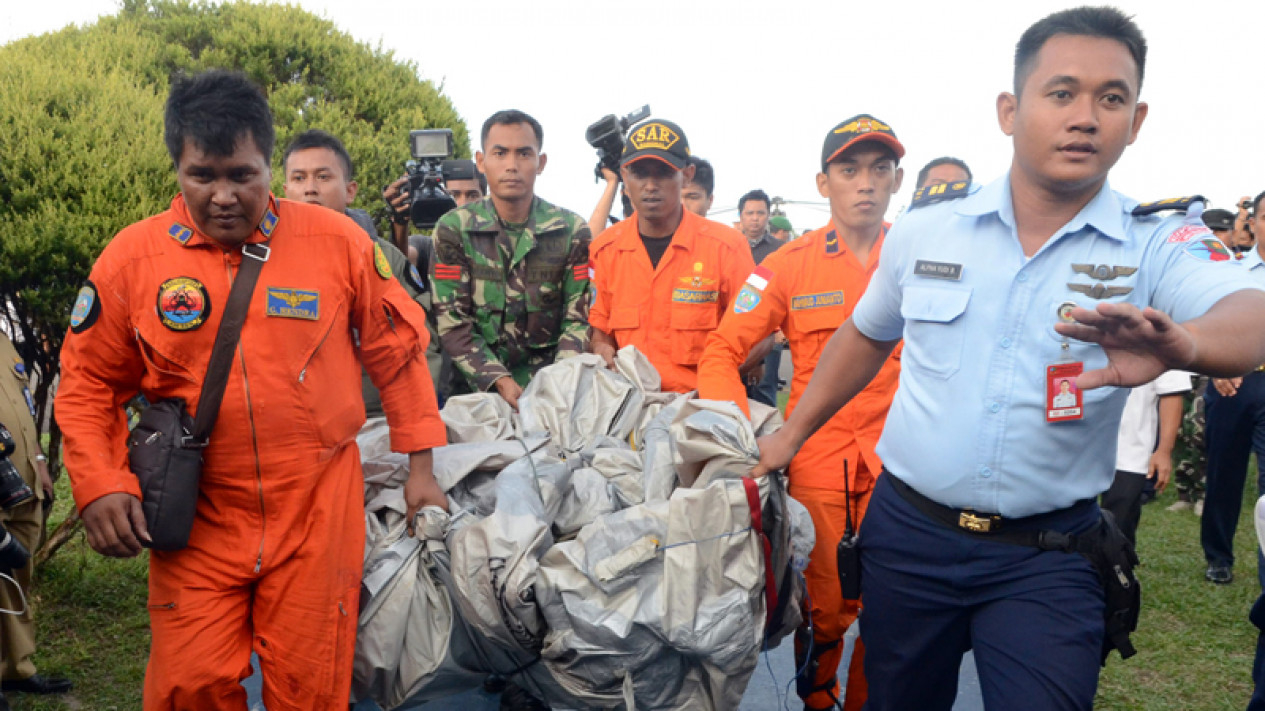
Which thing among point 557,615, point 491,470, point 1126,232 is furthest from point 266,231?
Answer: point 1126,232

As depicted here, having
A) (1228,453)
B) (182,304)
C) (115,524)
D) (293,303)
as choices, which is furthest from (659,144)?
(1228,453)

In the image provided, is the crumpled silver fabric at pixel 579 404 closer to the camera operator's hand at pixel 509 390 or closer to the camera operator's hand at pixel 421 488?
the camera operator's hand at pixel 509 390

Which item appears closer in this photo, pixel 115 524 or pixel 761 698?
pixel 115 524

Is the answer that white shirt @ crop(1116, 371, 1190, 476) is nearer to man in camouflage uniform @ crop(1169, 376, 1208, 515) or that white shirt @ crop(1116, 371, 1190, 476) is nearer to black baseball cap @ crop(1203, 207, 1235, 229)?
black baseball cap @ crop(1203, 207, 1235, 229)

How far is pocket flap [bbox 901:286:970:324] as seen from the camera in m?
2.21

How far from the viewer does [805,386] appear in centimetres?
357

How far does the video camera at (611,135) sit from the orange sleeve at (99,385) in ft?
10.6

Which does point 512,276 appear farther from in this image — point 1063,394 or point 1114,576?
point 1114,576

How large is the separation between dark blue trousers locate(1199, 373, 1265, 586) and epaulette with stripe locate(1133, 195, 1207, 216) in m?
4.04

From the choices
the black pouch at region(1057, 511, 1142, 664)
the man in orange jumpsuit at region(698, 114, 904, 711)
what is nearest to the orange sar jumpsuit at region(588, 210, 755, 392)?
the man in orange jumpsuit at region(698, 114, 904, 711)

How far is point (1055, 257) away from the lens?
6.94 ft

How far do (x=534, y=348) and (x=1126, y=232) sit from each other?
2867 millimetres

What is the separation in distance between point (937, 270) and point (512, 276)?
246 cm

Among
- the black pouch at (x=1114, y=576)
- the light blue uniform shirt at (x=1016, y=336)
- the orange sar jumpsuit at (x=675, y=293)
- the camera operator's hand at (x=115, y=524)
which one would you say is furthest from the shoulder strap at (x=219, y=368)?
the black pouch at (x=1114, y=576)
